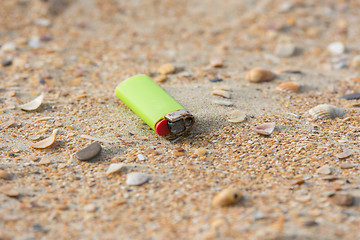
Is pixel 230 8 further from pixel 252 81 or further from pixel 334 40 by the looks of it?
pixel 252 81

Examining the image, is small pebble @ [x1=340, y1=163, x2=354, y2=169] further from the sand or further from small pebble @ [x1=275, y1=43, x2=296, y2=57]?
small pebble @ [x1=275, y1=43, x2=296, y2=57]

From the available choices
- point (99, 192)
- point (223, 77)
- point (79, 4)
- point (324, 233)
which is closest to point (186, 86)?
point (223, 77)

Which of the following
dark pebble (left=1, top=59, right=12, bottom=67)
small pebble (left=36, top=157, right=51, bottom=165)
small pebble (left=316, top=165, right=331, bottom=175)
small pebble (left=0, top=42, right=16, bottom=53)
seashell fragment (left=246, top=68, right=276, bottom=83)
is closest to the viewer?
small pebble (left=316, top=165, right=331, bottom=175)

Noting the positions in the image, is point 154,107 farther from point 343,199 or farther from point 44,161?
point 343,199

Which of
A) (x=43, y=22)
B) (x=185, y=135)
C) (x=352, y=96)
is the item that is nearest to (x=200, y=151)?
(x=185, y=135)

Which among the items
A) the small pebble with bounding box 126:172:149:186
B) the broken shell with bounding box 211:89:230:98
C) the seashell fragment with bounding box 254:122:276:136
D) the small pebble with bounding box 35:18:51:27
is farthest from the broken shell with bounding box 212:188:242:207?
the small pebble with bounding box 35:18:51:27

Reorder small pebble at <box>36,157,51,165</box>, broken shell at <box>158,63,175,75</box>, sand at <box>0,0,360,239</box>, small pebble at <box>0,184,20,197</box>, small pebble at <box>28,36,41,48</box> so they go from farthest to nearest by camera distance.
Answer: small pebble at <box>28,36,41,48</box>
broken shell at <box>158,63,175,75</box>
small pebble at <box>36,157,51,165</box>
small pebble at <box>0,184,20,197</box>
sand at <box>0,0,360,239</box>
